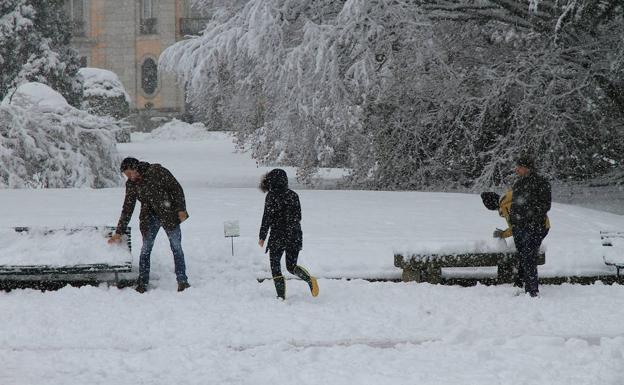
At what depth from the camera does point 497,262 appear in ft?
37.3

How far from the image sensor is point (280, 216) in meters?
10.3

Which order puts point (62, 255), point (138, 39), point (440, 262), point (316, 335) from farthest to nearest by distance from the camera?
1. point (138, 39)
2. point (440, 262)
3. point (62, 255)
4. point (316, 335)

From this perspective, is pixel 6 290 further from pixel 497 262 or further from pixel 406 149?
pixel 406 149

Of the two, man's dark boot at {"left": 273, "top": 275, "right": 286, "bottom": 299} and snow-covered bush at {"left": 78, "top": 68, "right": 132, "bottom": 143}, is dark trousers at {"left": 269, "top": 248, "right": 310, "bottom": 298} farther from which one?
snow-covered bush at {"left": 78, "top": 68, "right": 132, "bottom": 143}

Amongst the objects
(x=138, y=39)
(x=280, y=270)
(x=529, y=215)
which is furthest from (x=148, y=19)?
(x=529, y=215)

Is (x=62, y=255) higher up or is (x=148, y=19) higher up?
(x=148, y=19)

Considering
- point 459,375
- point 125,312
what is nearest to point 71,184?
point 125,312

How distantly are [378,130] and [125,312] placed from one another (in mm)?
13199

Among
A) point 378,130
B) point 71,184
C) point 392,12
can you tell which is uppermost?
point 392,12

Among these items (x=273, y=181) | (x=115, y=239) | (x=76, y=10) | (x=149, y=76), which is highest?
(x=76, y=10)

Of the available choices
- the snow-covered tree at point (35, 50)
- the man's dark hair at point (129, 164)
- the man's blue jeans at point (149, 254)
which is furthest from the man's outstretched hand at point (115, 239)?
the snow-covered tree at point (35, 50)

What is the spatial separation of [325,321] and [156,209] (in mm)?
2713

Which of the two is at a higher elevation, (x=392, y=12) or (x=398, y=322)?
(x=392, y=12)

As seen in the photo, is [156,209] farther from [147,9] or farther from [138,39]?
[147,9]
